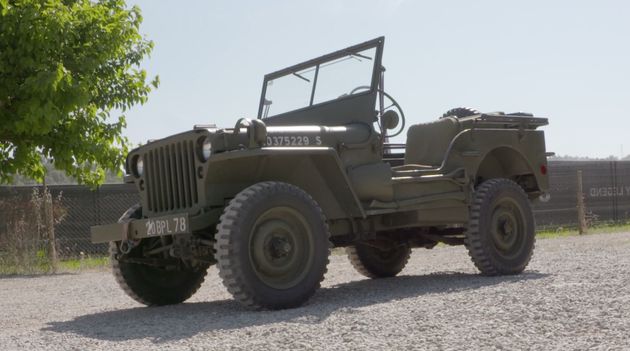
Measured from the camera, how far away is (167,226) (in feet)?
21.3

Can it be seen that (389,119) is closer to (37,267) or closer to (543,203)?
(37,267)

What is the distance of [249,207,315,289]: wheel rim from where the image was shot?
21.1 feet

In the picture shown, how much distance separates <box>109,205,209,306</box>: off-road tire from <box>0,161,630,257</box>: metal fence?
8208 mm

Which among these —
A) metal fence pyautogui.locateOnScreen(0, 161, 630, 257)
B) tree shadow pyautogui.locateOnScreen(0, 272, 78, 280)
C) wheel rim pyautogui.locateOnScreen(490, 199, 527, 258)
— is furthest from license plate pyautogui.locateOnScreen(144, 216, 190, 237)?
metal fence pyautogui.locateOnScreen(0, 161, 630, 257)

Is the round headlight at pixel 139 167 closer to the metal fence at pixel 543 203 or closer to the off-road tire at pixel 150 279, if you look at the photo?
the off-road tire at pixel 150 279

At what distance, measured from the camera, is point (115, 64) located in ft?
52.8

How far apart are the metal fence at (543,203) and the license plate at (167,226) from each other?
9.20m

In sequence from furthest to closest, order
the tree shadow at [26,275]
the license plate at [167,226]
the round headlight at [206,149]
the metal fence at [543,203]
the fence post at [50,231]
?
the metal fence at [543,203] < the fence post at [50,231] < the tree shadow at [26,275] < the round headlight at [206,149] < the license plate at [167,226]

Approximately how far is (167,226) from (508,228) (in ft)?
12.7

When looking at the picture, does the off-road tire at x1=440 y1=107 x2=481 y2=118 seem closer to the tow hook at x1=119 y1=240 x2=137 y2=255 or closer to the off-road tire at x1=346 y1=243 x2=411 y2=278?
the off-road tire at x1=346 y1=243 x2=411 y2=278

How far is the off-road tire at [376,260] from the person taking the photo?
9359mm

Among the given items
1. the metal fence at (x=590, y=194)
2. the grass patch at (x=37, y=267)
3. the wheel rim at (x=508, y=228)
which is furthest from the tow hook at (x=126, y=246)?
the metal fence at (x=590, y=194)

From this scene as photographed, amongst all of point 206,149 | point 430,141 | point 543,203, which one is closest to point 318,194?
point 206,149

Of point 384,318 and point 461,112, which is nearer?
point 384,318
